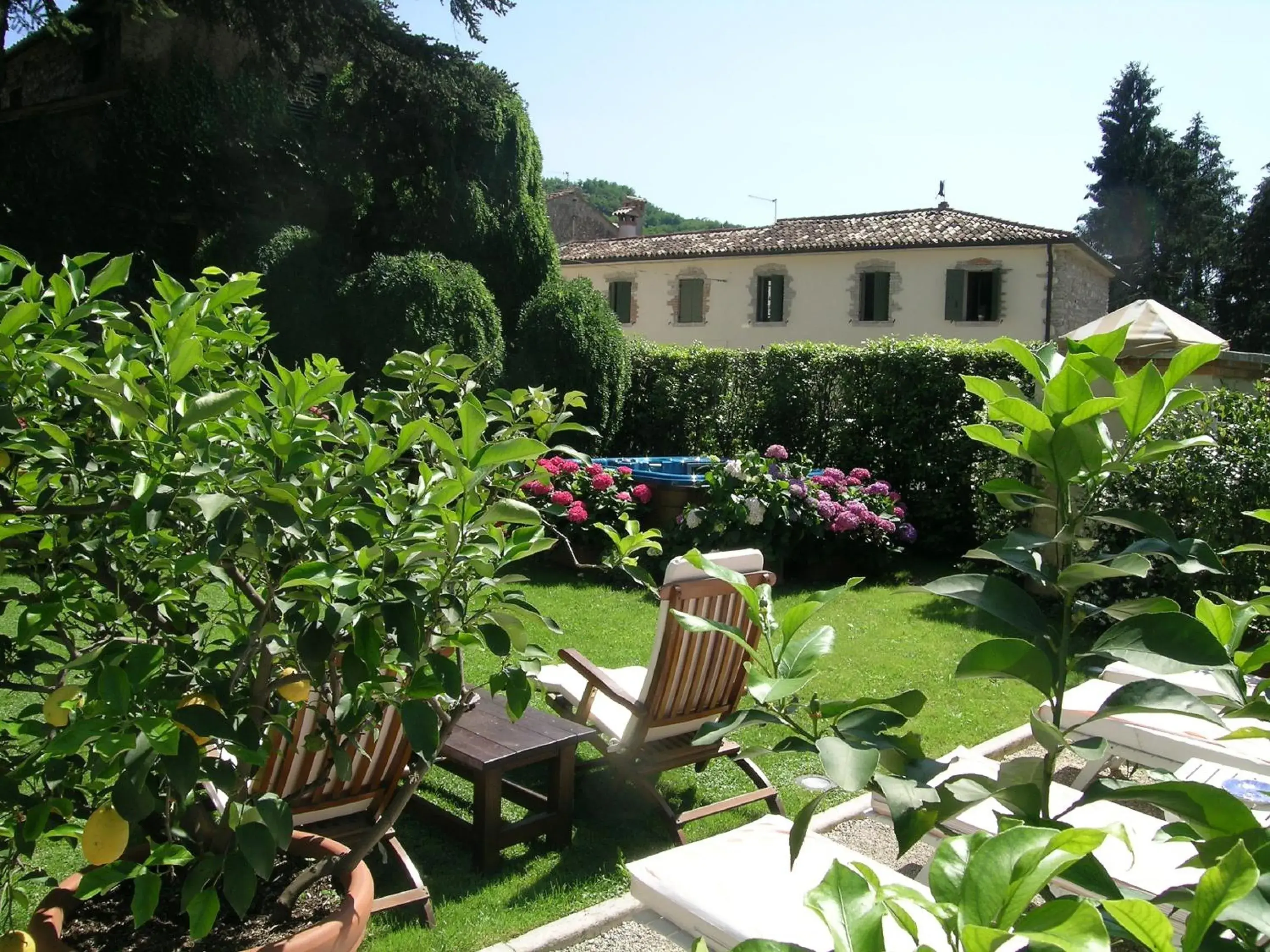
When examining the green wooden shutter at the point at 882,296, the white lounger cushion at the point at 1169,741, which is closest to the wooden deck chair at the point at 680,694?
the white lounger cushion at the point at 1169,741

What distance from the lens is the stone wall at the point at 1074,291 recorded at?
84.5ft

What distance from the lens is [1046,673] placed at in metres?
0.91

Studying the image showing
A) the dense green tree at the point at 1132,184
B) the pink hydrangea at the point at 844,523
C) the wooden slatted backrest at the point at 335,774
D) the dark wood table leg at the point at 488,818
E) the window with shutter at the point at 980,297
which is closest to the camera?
the wooden slatted backrest at the point at 335,774

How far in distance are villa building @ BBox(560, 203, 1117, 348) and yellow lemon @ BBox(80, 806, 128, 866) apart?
25931 mm

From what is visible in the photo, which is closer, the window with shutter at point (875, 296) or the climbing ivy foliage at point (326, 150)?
the climbing ivy foliage at point (326, 150)

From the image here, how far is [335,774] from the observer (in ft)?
10.4

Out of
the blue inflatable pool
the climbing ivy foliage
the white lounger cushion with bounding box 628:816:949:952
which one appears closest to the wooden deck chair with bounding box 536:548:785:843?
the white lounger cushion with bounding box 628:816:949:952

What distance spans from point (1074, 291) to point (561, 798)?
2679 cm

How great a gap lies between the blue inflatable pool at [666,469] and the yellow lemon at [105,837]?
7.66 metres

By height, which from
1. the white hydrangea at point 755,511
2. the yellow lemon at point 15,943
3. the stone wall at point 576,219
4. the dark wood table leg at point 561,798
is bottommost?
the dark wood table leg at point 561,798

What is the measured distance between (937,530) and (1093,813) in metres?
7.37

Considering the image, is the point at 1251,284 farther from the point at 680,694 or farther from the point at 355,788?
the point at 355,788

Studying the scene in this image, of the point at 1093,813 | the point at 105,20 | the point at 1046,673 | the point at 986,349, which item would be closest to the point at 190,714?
the point at 1046,673

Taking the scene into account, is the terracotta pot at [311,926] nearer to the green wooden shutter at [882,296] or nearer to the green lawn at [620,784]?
the green lawn at [620,784]
